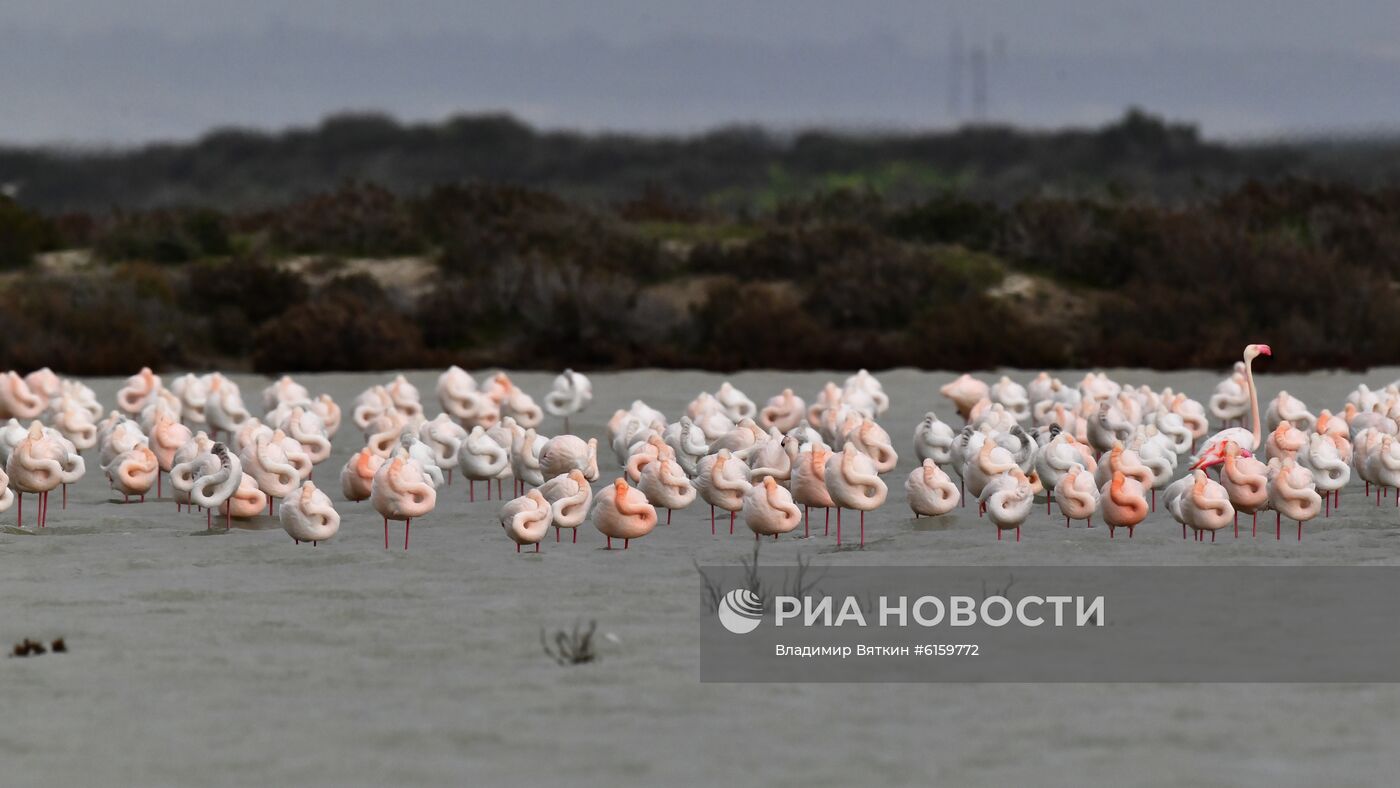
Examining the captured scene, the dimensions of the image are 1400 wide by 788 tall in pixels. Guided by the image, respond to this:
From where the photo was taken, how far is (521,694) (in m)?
7.47

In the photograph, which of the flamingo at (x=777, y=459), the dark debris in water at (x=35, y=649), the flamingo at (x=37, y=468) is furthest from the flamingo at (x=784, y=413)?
the dark debris in water at (x=35, y=649)

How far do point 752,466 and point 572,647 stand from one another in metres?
4.20

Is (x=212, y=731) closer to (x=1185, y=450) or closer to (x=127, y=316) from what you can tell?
(x=1185, y=450)

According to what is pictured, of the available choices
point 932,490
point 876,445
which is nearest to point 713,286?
point 876,445

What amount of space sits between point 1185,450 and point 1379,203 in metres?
19.1

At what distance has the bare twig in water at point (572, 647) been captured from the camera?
7875 millimetres

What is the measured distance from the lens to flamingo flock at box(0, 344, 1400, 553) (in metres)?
10.7

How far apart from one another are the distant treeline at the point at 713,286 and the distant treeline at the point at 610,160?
507 inches

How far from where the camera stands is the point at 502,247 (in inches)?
1145

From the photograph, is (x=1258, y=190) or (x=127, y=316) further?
(x=1258, y=190)

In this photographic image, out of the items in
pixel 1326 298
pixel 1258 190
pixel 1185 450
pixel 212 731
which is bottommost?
pixel 212 731

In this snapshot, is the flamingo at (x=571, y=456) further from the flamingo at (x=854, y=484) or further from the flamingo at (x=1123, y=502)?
the flamingo at (x=1123, y=502)

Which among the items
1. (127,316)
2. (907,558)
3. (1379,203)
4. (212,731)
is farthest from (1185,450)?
(1379,203)

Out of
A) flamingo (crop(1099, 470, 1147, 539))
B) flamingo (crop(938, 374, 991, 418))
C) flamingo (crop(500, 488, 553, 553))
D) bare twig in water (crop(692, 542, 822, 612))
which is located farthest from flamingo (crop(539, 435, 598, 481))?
flamingo (crop(938, 374, 991, 418))
